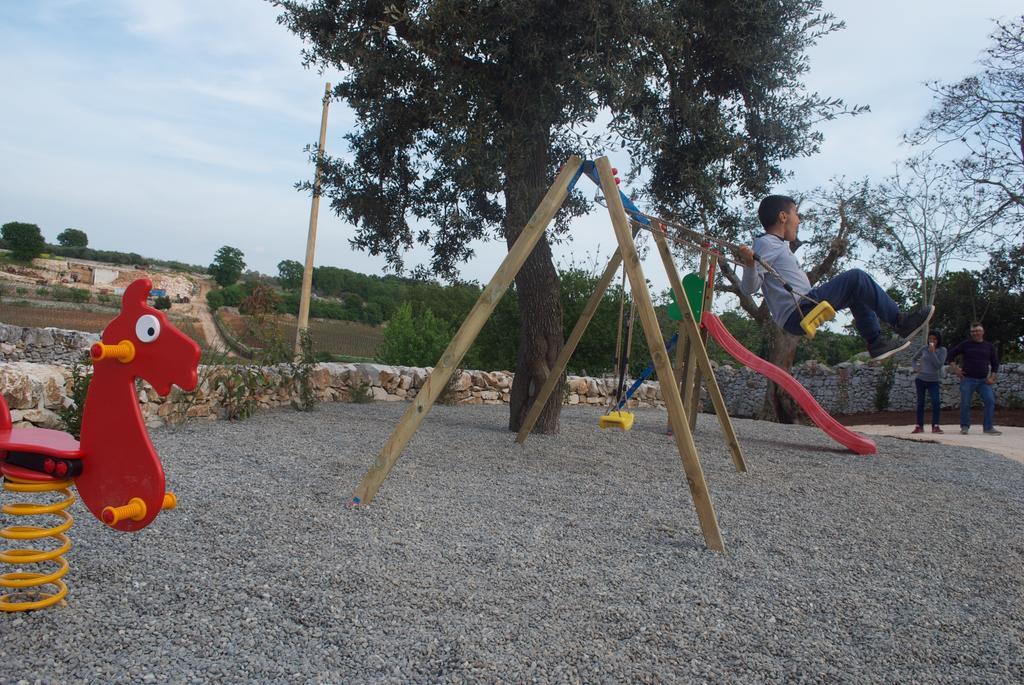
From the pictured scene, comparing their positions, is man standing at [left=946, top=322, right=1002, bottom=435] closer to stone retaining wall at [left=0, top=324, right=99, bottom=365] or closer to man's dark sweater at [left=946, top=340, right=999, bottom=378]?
man's dark sweater at [left=946, top=340, right=999, bottom=378]

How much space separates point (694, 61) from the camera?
24.3 feet

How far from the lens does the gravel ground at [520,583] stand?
2320mm

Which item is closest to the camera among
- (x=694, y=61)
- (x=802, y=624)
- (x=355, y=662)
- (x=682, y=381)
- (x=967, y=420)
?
(x=355, y=662)

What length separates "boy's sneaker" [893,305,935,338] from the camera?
189 inches

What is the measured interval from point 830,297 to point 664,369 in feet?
5.50

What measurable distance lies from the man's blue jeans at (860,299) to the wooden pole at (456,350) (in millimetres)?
1857

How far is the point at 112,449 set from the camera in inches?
96.8

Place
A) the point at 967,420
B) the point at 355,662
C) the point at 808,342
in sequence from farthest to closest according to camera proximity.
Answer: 1. the point at 808,342
2. the point at 967,420
3. the point at 355,662

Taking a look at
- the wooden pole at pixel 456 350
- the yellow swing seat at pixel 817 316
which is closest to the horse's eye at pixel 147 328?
the wooden pole at pixel 456 350

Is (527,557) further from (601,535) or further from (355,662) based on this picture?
(355,662)

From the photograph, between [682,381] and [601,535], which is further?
[682,381]

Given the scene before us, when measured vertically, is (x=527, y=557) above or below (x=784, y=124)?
below

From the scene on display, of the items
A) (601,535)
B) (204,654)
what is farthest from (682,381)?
(204,654)

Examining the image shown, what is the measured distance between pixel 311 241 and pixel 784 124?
1150cm
